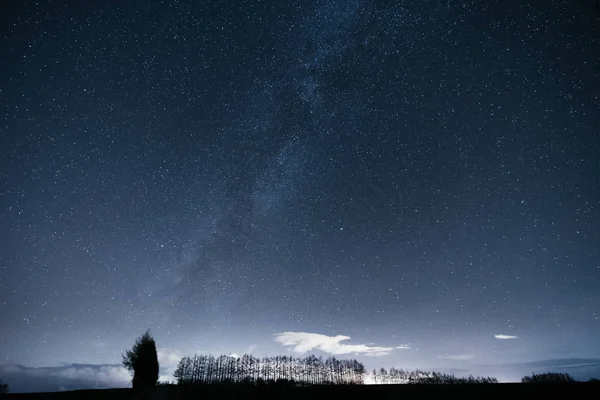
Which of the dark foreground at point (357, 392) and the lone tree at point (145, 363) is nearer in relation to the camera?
the dark foreground at point (357, 392)

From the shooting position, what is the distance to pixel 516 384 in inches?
496

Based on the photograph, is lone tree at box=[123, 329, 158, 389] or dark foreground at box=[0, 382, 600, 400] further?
lone tree at box=[123, 329, 158, 389]

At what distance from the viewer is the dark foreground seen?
1226 centimetres

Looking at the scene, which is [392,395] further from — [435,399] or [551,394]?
[551,394]

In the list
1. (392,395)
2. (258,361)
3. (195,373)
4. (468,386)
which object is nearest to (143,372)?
(392,395)

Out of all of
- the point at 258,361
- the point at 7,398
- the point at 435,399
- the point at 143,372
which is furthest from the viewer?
the point at 258,361

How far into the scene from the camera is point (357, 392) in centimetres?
1391

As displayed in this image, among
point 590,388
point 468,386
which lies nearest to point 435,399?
point 468,386

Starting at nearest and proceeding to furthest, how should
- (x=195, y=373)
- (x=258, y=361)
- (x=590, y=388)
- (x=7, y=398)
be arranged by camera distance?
(x=590, y=388) < (x=7, y=398) < (x=195, y=373) < (x=258, y=361)

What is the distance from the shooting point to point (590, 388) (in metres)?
12.0

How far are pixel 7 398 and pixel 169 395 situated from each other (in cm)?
763

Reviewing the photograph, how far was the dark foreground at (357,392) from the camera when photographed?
12.3 m

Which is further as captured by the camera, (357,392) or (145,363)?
(145,363)

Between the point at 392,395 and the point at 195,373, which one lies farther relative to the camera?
the point at 195,373
